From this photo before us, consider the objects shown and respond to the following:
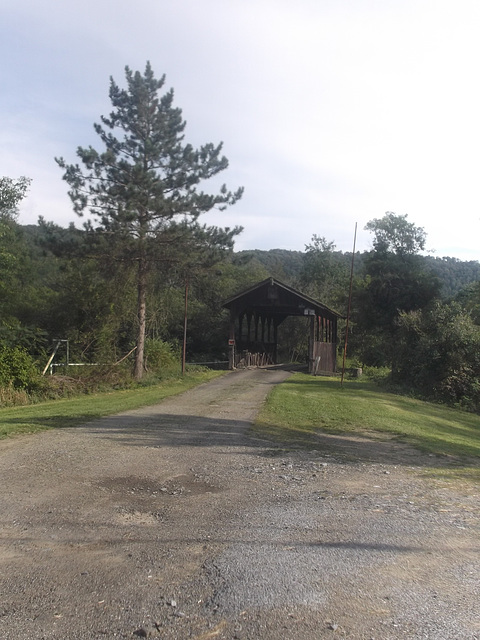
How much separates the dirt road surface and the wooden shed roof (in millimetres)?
25273

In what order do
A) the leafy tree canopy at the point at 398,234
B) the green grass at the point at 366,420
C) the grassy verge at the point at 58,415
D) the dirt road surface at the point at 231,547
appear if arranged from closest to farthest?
the dirt road surface at the point at 231,547 < the grassy verge at the point at 58,415 < the green grass at the point at 366,420 < the leafy tree canopy at the point at 398,234

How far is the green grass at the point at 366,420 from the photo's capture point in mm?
11547

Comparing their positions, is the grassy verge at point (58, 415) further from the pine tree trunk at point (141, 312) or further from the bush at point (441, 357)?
the bush at point (441, 357)

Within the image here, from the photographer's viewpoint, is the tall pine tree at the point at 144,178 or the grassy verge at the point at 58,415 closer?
the grassy verge at the point at 58,415

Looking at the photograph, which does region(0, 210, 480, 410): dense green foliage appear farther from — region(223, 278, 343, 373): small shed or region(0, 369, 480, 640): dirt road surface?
region(0, 369, 480, 640): dirt road surface

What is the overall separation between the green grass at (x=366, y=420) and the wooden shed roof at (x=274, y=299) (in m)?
13.0

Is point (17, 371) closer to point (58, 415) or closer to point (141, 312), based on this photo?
point (141, 312)

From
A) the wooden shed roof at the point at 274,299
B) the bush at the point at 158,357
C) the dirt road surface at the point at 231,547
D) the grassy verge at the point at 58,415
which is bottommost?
the grassy verge at the point at 58,415

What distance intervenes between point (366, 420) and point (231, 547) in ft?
32.1

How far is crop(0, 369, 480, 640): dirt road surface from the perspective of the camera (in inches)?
142

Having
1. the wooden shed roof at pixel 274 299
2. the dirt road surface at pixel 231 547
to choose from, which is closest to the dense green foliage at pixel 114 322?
the wooden shed roof at pixel 274 299

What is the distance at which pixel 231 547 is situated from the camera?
15.9 feet

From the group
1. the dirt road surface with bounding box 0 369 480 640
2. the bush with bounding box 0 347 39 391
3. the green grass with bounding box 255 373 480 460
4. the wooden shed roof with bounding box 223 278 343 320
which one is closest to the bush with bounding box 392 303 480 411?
the green grass with bounding box 255 373 480 460

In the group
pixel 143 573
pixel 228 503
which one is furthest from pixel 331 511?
pixel 143 573
